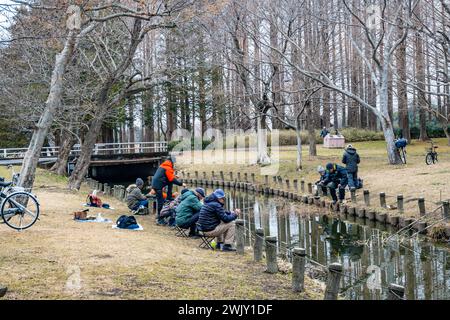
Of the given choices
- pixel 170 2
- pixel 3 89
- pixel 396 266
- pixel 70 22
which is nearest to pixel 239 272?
pixel 396 266

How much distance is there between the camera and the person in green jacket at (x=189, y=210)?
10898mm

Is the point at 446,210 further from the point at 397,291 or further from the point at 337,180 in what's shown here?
the point at 397,291

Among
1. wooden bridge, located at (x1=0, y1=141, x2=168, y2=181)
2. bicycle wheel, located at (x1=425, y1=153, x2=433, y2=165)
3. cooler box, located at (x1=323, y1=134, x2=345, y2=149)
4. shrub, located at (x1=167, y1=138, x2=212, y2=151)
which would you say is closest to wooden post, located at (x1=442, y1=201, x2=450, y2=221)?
bicycle wheel, located at (x1=425, y1=153, x2=433, y2=165)

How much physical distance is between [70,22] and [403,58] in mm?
21400

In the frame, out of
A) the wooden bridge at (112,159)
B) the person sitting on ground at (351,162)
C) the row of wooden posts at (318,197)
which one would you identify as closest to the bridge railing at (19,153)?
the wooden bridge at (112,159)

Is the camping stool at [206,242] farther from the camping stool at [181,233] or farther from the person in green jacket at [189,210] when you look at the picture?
the camping stool at [181,233]

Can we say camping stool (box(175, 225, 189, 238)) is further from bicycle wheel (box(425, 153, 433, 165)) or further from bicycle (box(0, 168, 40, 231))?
bicycle wheel (box(425, 153, 433, 165))

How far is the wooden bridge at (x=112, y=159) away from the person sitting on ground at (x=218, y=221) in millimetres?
25874

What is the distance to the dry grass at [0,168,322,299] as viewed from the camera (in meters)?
6.36

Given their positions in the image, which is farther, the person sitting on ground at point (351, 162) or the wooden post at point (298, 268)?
the person sitting on ground at point (351, 162)

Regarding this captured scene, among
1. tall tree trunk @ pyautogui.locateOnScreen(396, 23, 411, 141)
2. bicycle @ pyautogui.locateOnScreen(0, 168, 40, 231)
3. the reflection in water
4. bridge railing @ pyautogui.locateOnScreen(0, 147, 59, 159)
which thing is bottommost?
the reflection in water

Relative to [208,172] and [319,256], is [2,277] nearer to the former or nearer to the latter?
[319,256]

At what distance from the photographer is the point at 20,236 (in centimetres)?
943

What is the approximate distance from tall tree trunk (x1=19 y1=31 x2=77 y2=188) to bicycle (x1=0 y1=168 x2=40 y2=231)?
102 centimetres
